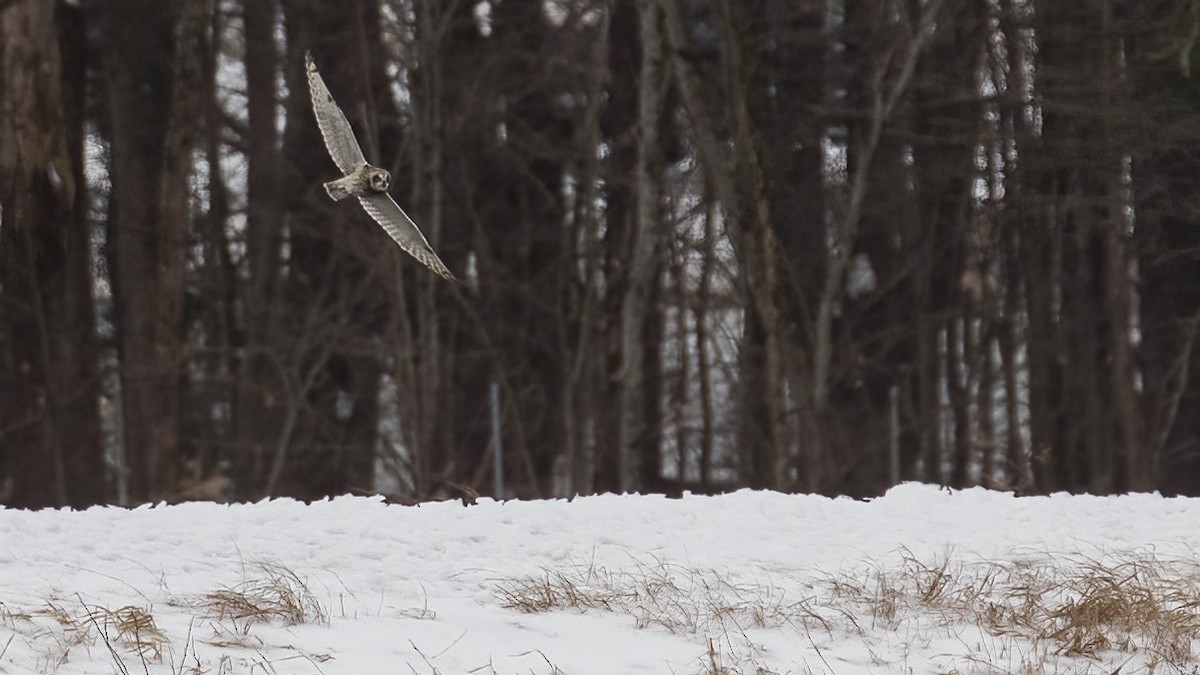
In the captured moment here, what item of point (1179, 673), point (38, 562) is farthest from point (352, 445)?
point (1179, 673)

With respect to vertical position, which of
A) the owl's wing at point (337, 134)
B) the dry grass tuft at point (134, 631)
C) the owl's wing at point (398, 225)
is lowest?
the dry grass tuft at point (134, 631)

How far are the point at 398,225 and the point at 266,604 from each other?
242cm

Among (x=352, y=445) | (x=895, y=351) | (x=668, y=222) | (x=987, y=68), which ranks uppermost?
(x=987, y=68)

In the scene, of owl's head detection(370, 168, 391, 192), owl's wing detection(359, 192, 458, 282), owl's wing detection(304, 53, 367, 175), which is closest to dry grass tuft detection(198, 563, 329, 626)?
owl's wing detection(359, 192, 458, 282)

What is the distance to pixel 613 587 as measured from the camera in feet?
24.7

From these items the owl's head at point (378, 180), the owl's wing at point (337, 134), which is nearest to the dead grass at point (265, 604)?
the owl's head at point (378, 180)

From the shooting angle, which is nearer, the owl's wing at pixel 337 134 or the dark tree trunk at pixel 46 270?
the owl's wing at pixel 337 134

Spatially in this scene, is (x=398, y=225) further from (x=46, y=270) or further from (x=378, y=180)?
(x=46, y=270)

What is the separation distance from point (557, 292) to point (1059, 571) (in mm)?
12931

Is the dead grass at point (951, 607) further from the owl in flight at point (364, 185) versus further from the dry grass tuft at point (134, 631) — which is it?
the owl in flight at point (364, 185)

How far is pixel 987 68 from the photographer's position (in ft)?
55.7

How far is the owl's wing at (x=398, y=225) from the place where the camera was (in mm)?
8227

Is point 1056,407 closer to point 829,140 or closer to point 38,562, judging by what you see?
point 829,140

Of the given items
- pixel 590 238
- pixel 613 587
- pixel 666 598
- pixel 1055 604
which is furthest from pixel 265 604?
pixel 590 238
